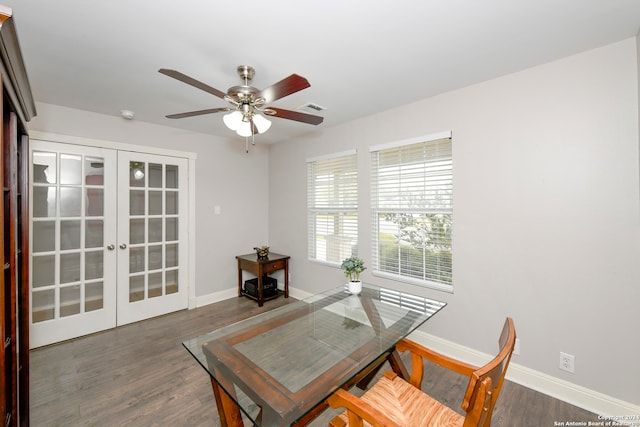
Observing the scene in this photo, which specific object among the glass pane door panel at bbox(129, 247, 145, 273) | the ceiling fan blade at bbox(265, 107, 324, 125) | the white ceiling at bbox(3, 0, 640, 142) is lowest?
the glass pane door panel at bbox(129, 247, 145, 273)

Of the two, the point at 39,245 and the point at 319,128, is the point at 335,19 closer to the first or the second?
the point at 319,128

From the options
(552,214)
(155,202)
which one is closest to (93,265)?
(155,202)

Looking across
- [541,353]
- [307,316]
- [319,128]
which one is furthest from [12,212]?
[541,353]

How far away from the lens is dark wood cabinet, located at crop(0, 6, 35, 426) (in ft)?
3.48

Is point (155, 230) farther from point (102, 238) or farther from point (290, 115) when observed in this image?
point (290, 115)

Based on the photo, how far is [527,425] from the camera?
1749 millimetres

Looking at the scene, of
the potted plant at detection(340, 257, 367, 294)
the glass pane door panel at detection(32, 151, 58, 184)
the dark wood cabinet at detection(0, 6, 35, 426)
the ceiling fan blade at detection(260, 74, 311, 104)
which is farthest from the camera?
the glass pane door panel at detection(32, 151, 58, 184)

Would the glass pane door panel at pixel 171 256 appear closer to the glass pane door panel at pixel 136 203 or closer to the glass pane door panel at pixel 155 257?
the glass pane door panel at pixel 155 257

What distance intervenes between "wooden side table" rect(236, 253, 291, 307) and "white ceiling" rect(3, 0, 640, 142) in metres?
2.34

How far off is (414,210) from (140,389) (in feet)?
9.47

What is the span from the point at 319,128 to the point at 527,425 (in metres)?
3.48

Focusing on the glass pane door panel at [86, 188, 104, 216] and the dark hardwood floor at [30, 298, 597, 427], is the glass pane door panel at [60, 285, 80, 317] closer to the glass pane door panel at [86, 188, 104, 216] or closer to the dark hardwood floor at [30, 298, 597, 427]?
the dark hardwood floor at [30, 298, 597, 427]

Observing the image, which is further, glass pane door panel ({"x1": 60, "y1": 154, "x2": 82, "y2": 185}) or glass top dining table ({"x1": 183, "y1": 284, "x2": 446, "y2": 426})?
glass pane door panel ({"x1": 60, "y1": 154, "x2": 82, "y2": 185})

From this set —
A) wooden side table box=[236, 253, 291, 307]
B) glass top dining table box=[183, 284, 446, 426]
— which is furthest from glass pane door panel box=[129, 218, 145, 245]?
glass top dining table box=[183, 284, 446, 426]
